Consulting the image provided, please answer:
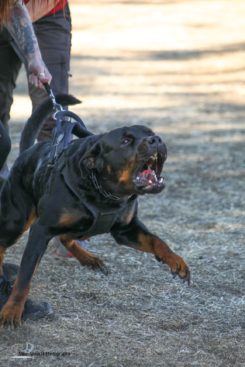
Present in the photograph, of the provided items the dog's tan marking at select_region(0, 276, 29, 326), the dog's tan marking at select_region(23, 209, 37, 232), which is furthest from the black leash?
the dog's tan marking at select_region(0, 276, 29, 326)

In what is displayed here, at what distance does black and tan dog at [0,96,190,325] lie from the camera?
4.66 metres

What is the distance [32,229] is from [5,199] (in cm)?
58

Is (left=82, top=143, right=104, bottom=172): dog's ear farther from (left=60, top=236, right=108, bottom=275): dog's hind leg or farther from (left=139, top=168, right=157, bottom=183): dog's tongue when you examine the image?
(left=60, top=236, right=108, bottom=275): dog's hind leg

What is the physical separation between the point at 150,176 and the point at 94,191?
13.3 inches

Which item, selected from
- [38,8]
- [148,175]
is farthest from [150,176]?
[38,8]

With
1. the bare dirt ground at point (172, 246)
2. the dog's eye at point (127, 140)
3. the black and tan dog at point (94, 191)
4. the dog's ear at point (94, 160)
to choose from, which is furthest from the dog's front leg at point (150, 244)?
the dog's eye at point (127, 140)

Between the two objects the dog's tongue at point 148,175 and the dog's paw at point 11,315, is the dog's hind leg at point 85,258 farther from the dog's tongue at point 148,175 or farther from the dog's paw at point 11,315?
the dog's tongue at point 148,175

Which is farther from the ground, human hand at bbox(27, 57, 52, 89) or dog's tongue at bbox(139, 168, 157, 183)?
human hand at bbox(27, 57, 52, 89)

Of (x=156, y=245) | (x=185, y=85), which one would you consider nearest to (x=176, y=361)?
(x=156, y=245)

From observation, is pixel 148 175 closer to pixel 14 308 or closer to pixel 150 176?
pixel 150 176

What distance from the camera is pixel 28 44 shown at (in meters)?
5.70

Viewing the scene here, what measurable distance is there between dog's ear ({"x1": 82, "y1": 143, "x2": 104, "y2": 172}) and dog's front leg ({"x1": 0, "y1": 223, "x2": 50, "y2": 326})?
425mm

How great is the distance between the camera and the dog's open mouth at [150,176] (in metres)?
4.61

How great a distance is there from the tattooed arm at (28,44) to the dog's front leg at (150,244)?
1140 mm
